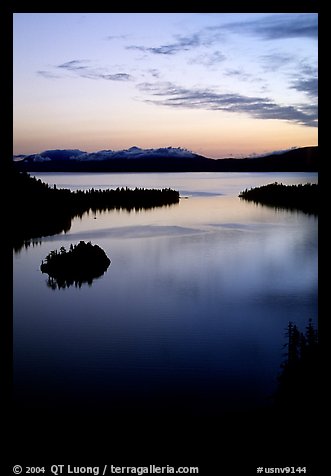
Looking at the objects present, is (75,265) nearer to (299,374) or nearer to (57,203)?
(57,203)

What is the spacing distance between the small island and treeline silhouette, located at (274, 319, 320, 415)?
3.89m

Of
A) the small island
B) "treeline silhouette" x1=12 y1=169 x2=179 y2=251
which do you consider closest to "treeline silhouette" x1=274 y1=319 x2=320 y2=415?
"treeline silhouette" x1=12 y1=169 x2=179 y2=251

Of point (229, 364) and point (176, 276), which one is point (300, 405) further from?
point (176, 276)

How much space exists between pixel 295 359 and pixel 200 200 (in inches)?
496

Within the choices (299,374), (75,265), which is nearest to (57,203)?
(75,265)

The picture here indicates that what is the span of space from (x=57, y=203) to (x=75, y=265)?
158 inches

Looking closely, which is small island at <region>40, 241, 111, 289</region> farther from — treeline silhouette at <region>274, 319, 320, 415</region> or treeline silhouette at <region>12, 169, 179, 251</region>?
treeline silhouette at <region>274, 319, 320, 415</region>

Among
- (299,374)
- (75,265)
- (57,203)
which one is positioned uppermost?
(57,203)

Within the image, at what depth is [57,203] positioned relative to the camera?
11711mm

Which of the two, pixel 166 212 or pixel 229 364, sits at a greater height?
pixel 166 212

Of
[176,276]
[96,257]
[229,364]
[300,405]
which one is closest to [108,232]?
[96,257]

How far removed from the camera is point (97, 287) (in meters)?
7.00

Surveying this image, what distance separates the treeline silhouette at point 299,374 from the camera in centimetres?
285

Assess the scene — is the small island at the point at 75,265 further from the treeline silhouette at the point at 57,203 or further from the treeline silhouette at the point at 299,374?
the treeline silhouette at the point at 299,374
